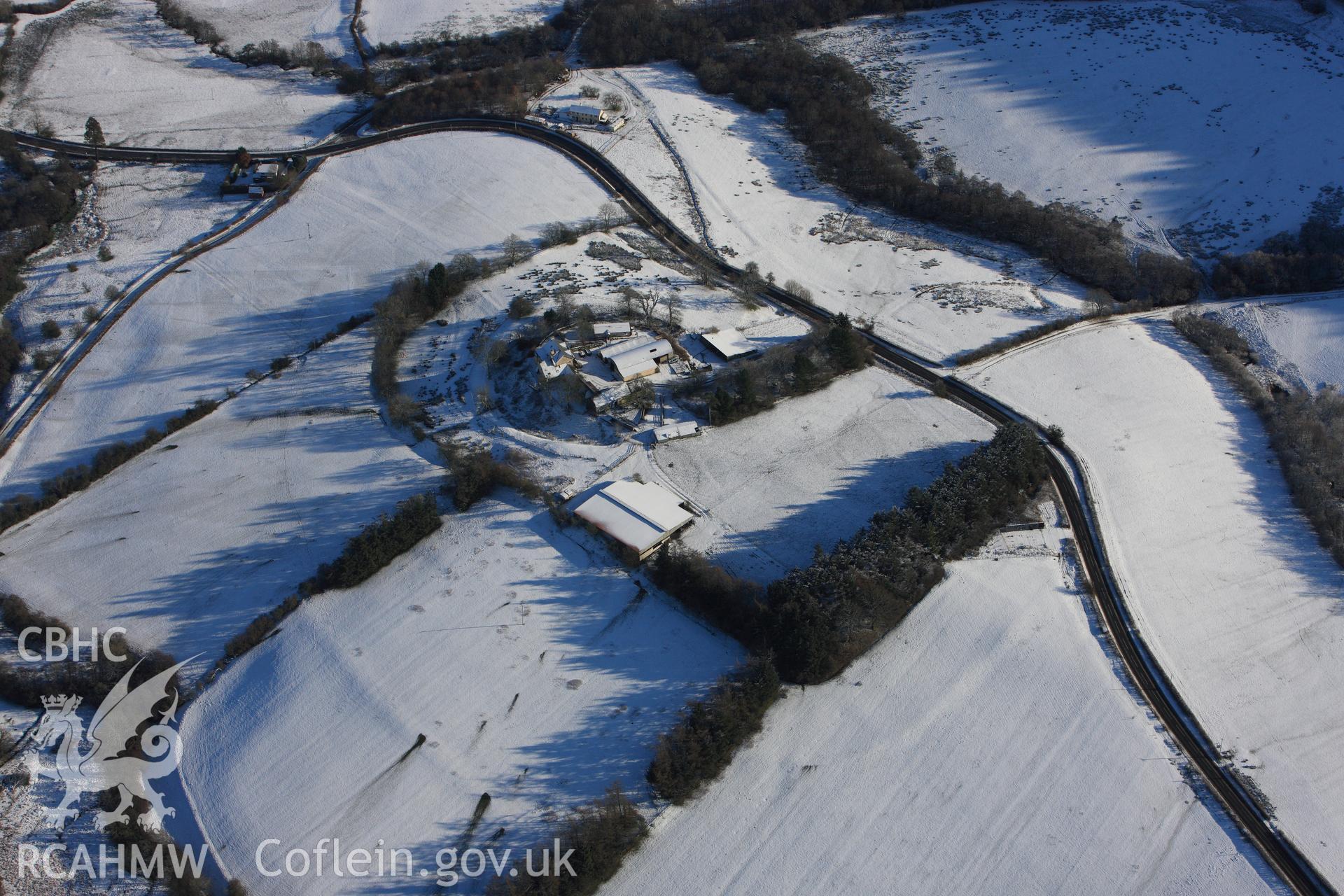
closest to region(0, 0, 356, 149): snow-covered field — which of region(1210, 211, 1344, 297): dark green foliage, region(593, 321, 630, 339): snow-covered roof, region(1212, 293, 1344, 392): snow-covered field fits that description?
region(593, 321, 630, 339): snow-covered roof

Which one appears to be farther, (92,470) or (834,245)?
(834,245)

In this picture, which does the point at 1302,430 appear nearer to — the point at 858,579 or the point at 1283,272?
the point at 1283,272

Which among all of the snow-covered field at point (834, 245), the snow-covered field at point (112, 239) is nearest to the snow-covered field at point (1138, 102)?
the snow-covered field at point (834, 245)

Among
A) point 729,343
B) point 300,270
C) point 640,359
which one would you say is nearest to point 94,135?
point 300,270

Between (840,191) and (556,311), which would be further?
(840,191)

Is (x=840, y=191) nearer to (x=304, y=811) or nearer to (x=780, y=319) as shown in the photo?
(x=780, y=319)

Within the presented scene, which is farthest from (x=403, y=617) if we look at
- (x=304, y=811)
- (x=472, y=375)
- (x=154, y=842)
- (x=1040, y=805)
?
(x=1040, y=805)

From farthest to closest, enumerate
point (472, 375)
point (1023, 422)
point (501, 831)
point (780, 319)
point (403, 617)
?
point (780, 319) → point (472, 375) → point (1023, 422) → point (403, 617) → point (501, 831)
